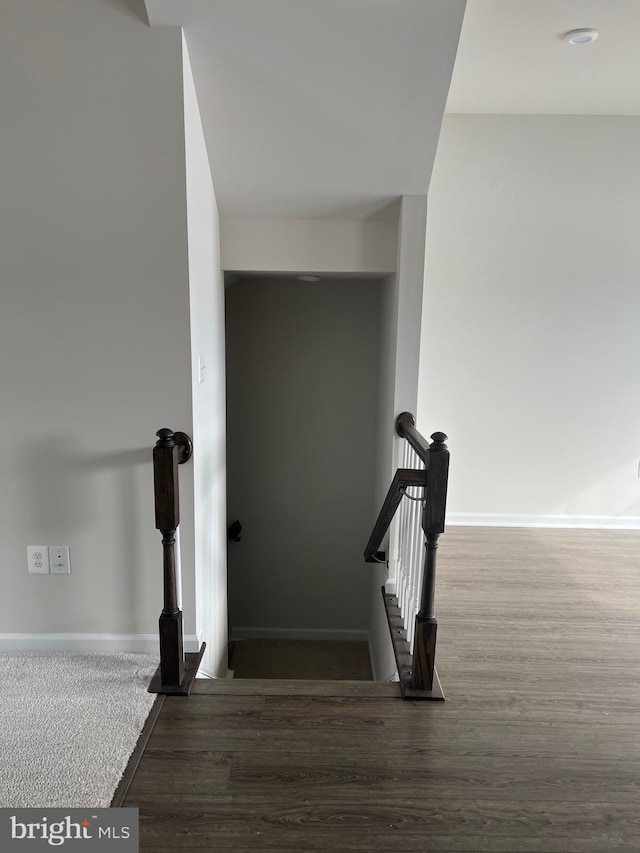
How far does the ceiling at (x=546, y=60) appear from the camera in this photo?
246 centimetres

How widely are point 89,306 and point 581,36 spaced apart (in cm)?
254

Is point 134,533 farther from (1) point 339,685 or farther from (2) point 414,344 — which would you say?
(2) point 414,344

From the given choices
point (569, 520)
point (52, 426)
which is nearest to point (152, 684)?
point (52, 426)

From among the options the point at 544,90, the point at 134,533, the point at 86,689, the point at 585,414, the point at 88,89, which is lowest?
the point at 86,689

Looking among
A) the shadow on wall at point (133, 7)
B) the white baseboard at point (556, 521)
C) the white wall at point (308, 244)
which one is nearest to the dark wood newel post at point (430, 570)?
the white wall at point (308, 244)

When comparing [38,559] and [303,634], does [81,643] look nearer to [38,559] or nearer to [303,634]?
[38,559]

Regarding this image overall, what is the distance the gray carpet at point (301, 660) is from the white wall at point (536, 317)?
1.26 m

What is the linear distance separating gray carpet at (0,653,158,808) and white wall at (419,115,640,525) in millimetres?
2402

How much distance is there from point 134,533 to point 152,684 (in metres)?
0.57

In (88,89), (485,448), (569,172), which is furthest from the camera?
(485,448)

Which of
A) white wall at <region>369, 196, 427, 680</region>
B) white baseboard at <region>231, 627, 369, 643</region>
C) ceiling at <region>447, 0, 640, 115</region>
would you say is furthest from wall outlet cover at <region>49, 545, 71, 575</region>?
ceiling at <region>447, 0, 640, 115</region>

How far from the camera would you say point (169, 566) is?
2.07 m

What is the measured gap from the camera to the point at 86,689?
2055 millimetres
